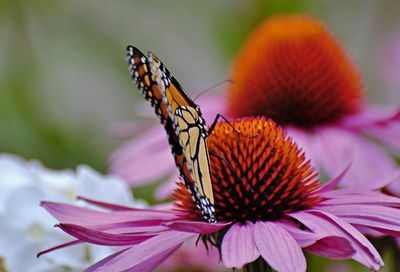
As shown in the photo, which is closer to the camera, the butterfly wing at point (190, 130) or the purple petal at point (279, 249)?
the purple petal at point (279, 249)

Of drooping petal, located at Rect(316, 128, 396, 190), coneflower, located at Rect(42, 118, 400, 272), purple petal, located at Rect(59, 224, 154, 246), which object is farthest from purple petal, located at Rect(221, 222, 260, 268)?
drooping petal, located at Rect(316, 128, 396, 190)

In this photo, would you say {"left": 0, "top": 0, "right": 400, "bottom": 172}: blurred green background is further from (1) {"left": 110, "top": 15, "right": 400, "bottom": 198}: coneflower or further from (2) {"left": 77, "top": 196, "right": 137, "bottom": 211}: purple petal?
(2) {"left": 77, "top": 196, "right": 137, "bottom": 211}: purple petal

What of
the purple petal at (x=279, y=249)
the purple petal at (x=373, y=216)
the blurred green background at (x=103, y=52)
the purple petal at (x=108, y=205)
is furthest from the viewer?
the blurred green background at (x=103, y=52)

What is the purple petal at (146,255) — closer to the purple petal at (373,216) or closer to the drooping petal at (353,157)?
the purple petal at (373,216)

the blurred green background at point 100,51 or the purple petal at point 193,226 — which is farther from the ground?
the blurred green background at point 100,51

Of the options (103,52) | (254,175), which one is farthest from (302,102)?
(103,52)

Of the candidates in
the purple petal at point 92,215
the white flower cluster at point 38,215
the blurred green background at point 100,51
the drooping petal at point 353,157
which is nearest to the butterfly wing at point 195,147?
the purple petal at point 92,215

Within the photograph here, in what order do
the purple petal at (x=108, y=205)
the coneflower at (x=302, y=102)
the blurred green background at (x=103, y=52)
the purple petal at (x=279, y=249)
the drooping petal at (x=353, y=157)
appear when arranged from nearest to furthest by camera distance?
the purple petal at (x=279, y=249) → the purple petal at (x=108, y=205) → the drooping petal at (x=353, y=157) → the coneflower at (x=302, y=102) → the blurred green background at (x=103, y=52)

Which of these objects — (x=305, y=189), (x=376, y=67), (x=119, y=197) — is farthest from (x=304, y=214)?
(x=376, y=67)
